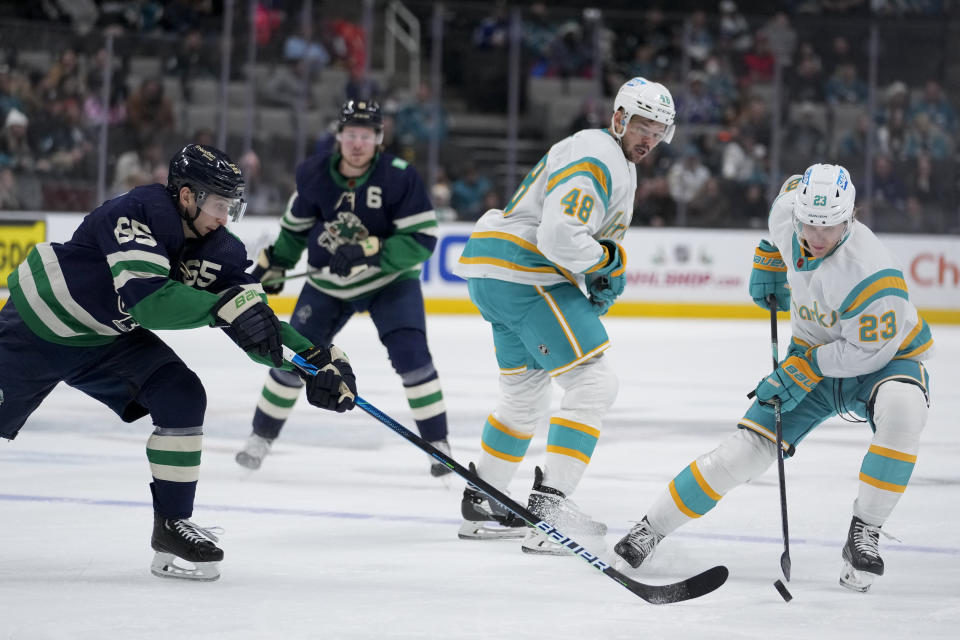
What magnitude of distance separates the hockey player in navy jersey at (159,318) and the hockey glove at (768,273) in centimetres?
118

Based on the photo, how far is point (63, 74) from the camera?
9391 millimetres

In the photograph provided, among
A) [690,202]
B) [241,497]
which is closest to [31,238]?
[690,202]

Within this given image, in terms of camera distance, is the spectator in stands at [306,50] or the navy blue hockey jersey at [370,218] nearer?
the navy blue hockey jersey at [370,218]

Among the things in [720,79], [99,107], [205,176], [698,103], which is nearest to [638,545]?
[205,176]

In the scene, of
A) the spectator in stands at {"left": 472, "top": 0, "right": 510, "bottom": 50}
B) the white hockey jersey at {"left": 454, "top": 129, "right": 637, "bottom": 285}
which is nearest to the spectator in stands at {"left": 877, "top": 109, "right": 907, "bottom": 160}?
the spectator in stands at {"left": 472, "top": 0, "right": 510, "bottom": 50}

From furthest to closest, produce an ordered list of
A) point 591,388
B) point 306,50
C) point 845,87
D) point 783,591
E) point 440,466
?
1. point 845,87
2. point 306,50
3. point 440,466
4. point 591,388
5. point 783,591

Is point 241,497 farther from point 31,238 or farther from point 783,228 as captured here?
point 31,238

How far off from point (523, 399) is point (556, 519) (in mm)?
406

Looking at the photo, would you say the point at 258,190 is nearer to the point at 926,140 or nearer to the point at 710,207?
the point at 710,207

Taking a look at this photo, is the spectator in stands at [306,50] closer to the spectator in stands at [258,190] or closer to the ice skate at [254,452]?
the spectator in stands at [258,190]

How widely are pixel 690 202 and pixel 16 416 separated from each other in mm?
7807

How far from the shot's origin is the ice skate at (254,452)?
4.29 m

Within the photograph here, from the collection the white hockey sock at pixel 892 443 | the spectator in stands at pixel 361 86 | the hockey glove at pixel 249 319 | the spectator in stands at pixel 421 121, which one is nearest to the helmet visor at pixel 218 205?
the hockey glove at pixel 249 319

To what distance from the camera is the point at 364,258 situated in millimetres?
4285
